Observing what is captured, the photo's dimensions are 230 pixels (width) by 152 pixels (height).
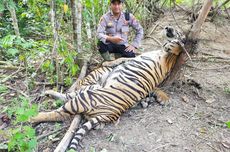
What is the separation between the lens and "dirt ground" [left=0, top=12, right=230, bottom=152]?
362cm

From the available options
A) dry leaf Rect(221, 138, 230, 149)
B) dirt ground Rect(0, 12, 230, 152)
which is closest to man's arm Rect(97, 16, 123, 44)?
dirt ground Rect(0, 12, 230, 152)

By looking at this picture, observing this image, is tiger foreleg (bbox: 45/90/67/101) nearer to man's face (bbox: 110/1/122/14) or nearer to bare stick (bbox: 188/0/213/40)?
man's face (bbox: 110/1/122/14)

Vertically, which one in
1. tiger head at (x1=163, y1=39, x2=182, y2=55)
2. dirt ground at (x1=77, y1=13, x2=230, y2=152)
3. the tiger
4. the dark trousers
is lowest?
dirt ground at (x1=77, y1=13, x2=230, y2=152)

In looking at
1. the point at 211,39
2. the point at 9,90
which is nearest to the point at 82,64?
the point at 9,90

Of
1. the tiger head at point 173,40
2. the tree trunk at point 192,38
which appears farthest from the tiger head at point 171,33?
the tree trunk at point 192,38

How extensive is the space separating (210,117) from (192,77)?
1164 millimetres

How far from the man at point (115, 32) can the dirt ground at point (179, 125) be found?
1010mm

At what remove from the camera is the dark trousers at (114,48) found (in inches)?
201

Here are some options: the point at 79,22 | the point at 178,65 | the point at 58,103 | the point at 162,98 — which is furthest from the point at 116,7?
the point at 58,103

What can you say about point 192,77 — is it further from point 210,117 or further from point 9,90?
point 9,90

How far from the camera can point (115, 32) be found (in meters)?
5.16

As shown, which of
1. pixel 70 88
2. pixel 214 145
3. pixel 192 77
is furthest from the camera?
pixel 192 77

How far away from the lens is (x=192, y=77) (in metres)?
5.22

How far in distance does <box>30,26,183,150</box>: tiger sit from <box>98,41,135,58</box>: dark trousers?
311 mm
